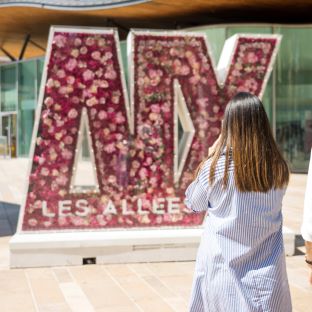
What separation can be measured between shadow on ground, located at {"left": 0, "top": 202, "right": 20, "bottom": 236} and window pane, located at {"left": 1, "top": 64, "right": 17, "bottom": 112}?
2018 cm

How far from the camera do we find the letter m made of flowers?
22.1ft

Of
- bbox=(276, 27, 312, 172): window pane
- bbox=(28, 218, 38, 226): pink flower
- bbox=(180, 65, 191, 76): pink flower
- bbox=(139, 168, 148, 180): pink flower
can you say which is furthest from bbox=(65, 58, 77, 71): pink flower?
bbox=(276, 27, 312, 172): window pane

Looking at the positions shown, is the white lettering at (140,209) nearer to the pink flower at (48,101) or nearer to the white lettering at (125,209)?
the white lettering at (125,209)

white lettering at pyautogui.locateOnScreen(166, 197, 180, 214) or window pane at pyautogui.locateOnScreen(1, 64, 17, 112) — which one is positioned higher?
window pane at pyautogui.locateOnScreen(1, 64, 17, 112)

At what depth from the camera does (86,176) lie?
1898 centimetres

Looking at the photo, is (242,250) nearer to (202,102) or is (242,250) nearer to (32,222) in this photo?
(32,222)

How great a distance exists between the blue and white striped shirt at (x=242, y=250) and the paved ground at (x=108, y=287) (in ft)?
7.33

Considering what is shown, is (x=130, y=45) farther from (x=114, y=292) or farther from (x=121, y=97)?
(x=114, y=292)

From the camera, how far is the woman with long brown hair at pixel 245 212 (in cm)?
273

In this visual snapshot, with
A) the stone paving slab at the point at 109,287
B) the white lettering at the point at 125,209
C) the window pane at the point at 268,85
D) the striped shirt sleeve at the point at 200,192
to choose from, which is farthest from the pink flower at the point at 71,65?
the window pane at the point at 268,85

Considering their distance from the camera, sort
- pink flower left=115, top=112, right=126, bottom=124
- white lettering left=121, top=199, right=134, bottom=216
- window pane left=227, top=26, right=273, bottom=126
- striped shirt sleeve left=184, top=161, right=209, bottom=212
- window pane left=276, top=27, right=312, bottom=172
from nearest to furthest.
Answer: striped shirt sleeve left=184, top=161, right=209, bottom=212, pink flower left=115, top=112, right=126, bottom=124, white lettering left=121, top=199, right=134, bottom=216, window pane left=276, top=27, right=312, bottom=172, window pane left=227, top=26, right=273, bottom=126

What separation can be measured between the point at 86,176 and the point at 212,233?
16362 mm

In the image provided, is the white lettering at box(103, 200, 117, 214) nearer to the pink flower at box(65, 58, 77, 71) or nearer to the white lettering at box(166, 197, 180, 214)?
the white lettering at box(166, 197, 180, 214)

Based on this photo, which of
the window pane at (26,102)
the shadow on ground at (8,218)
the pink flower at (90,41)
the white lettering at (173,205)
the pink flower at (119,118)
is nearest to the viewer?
the pink flower at (90,41)
